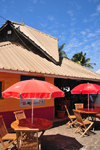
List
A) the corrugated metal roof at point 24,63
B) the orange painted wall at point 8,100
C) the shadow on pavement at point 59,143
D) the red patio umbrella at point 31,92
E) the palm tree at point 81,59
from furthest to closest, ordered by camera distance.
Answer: the palm tree at point 81,59 < the corrugated metal roof at point 24,63 < the orange painted wall at point 8,100 < the shadow on pavement at point 59,143 < the red patio umbrella at point 31,92

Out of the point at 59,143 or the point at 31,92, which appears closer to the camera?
the point at 31,92

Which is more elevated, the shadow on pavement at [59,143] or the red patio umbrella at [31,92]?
the red patio umbrella at [31,92]

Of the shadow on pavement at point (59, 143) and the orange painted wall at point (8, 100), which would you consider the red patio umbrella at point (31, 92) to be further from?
the orange painted wall at point (8, 100)

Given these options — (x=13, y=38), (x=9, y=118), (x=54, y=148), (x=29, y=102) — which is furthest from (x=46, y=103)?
(x=13, y=38)

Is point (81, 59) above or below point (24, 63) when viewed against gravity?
above

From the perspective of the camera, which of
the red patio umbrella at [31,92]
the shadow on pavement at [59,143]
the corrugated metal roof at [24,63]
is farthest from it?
the corrugated metal roof at [24,63]

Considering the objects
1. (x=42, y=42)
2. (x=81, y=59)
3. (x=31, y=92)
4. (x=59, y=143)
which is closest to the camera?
(x=31, y=92)

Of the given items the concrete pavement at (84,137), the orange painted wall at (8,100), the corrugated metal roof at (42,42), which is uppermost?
the corrugated metal roof at (42,42)

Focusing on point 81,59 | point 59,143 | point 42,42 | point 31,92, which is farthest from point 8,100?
point 81,59

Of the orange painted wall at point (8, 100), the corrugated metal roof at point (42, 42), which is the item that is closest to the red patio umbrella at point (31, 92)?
the orange painted wall at point (8, 100)

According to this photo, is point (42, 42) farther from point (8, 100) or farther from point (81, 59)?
point (81, 59)

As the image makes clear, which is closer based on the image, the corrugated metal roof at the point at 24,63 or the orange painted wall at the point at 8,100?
the orange painted wall at the point at 8,100

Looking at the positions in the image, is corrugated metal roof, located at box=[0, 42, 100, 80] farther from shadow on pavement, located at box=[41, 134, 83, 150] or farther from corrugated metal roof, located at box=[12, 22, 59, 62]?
shadow on pavement, located at box=[41, 134, 83, 150]

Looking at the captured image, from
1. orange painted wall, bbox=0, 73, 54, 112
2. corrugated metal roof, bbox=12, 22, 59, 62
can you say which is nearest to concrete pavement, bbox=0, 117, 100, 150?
orange painted wall, bbox=0, 73, 54, 112
